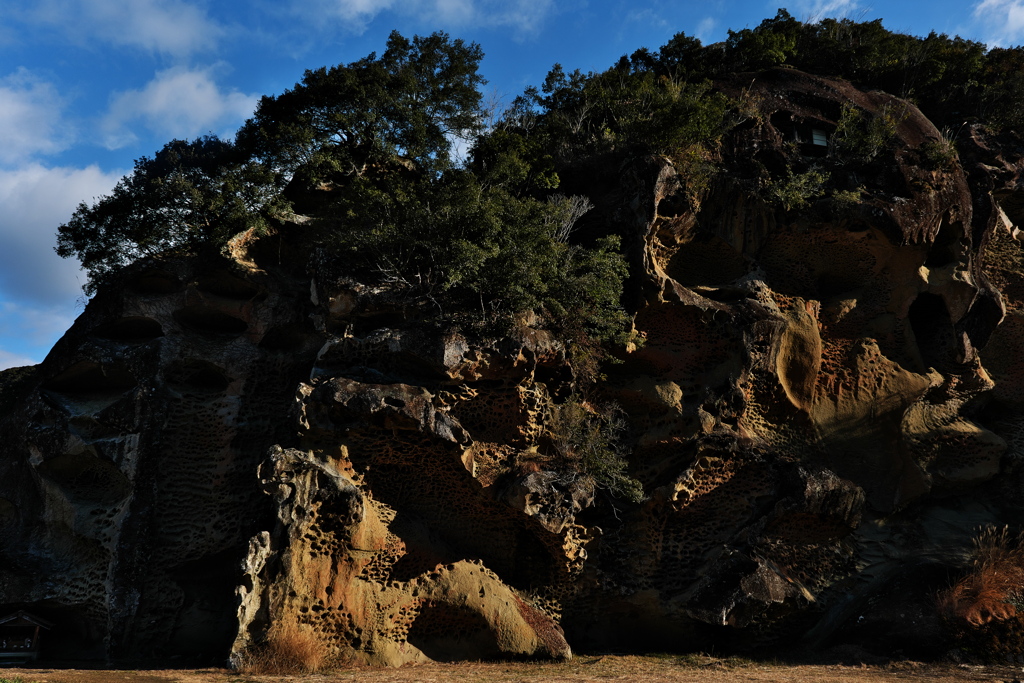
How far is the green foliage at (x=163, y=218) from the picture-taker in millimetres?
14484

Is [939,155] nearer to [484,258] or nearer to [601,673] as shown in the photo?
[484,258]

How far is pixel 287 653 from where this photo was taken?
34.2 ft

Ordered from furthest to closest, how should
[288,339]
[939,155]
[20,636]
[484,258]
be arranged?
[939,155], [288,339], [484,258], [20,636]

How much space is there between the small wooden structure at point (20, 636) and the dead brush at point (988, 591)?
15.7 m

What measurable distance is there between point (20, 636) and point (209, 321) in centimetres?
666

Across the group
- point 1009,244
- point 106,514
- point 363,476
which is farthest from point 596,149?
point 106,514

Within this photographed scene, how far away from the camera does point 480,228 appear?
516 inches

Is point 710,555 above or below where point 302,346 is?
below

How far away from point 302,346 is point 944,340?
14.4 m

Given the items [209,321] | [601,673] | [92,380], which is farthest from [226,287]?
[601,673]

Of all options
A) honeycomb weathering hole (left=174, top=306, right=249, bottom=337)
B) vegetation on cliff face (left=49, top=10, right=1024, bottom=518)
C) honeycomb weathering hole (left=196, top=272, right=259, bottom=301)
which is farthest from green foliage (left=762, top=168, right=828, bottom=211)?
honeycomb weathering hole (left=174, top=306, right=249, bottom=337)

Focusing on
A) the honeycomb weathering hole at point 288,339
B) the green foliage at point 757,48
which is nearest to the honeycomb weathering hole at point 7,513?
the honeycomb weathering hole at point 288,339

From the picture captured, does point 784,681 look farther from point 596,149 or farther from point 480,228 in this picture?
point 596,149

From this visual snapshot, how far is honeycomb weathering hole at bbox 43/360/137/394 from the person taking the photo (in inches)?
544
